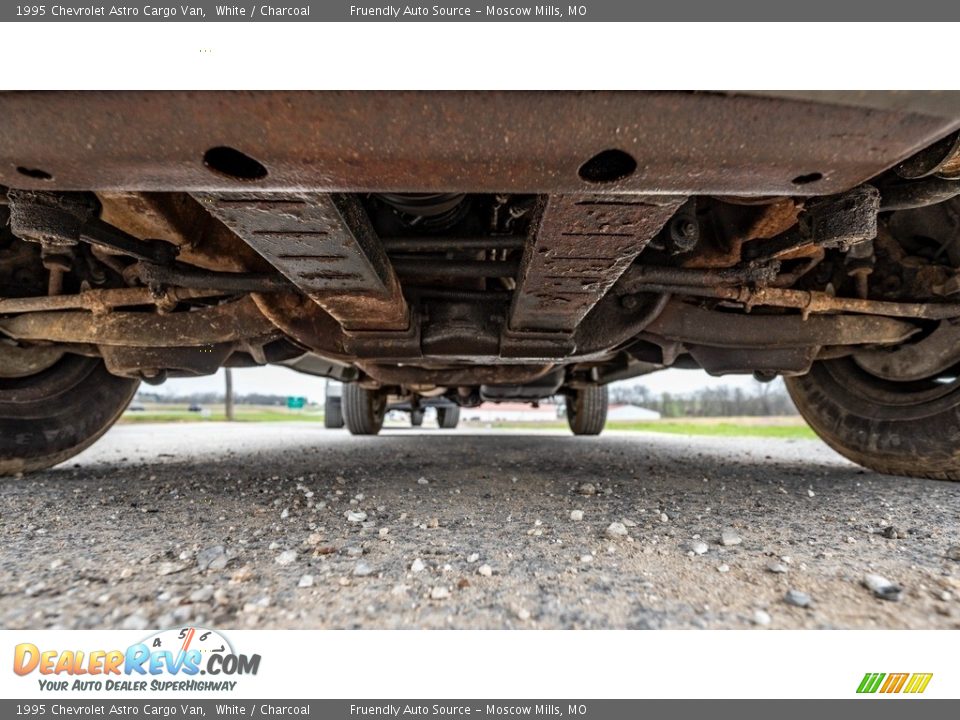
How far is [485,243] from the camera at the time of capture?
3.49 feet

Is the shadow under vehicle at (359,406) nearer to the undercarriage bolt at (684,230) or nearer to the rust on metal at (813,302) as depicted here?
the rust on metal at (813,302)

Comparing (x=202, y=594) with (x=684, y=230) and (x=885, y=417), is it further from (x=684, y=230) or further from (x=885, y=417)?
(x=885, y=417)

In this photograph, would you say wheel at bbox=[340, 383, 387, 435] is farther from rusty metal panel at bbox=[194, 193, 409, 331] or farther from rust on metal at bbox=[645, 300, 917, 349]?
rusty metal panel at bbox=[194, 193, 409, 331]

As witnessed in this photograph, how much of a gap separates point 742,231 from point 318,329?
118 cm

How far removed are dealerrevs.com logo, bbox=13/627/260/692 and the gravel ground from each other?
0.13 ft

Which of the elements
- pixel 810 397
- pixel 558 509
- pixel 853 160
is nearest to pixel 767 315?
pixel 810 397

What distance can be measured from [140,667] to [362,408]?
4039mm

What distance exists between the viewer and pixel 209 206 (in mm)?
688

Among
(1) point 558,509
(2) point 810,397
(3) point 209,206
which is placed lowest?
(1) point 558,509

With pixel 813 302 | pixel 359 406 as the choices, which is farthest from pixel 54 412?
pixel 359 406

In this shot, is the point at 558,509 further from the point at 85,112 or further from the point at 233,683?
the point at 85,112

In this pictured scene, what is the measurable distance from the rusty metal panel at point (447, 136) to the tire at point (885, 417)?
1507 mm

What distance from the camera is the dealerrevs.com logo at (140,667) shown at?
1.95 feet

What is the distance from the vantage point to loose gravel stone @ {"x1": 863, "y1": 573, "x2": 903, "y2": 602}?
0.72m
